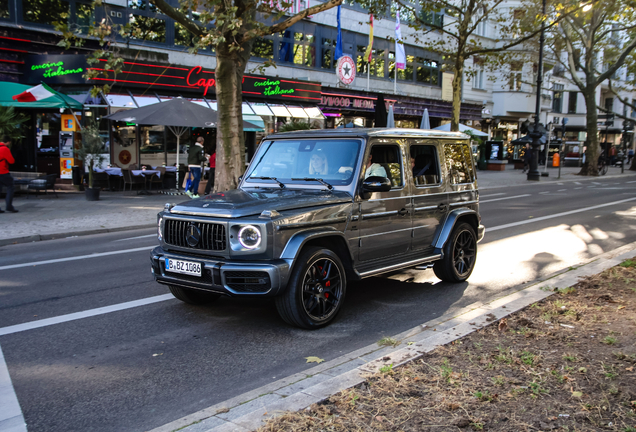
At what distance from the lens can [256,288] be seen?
487 centimetres

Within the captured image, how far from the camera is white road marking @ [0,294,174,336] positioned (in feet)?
17.8

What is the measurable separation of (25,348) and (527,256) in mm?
7370

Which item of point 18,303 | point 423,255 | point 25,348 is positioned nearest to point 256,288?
point 25,348

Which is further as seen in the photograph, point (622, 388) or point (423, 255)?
point (423, 255)

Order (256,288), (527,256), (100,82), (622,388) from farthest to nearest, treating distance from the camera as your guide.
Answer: (100,82) → (527,256) → (256,288) → (622,388)

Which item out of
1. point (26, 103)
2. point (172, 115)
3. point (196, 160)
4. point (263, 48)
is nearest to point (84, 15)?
point (26, 103)

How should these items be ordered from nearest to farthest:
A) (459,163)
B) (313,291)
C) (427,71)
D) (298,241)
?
1. (298,241)
2. (313,291)
3. (459,163)
4. (427,71)

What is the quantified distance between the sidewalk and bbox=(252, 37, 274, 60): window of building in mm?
11526

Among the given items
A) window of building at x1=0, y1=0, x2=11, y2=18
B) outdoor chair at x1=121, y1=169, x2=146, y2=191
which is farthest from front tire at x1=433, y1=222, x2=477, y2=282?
window of building at x1=0, y1=0, x2=11, y2=18

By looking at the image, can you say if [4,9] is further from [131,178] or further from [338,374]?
[338,374]

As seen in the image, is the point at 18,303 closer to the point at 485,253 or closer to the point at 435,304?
the point at 435,304

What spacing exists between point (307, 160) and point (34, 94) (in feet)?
47.7

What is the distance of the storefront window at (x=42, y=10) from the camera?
19848mm

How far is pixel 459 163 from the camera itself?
7418 millimetres
